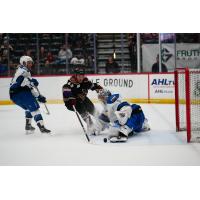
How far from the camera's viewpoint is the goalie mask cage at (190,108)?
3.93 meters

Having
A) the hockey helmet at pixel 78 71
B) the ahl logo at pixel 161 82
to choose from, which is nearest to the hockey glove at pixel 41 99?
the hockey helmet at pixel 78 71

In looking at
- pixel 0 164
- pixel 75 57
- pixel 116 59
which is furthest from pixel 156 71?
pixel 0 164

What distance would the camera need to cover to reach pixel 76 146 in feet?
11.9

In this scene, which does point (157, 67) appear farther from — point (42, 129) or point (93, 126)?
point (42, 129)

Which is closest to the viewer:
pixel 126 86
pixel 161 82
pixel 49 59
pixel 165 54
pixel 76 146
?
pixel 76 146

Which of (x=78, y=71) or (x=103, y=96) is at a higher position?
(x=78, y=71)

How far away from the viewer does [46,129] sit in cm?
389

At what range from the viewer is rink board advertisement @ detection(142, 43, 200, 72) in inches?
167

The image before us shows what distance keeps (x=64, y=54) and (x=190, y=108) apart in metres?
1.26

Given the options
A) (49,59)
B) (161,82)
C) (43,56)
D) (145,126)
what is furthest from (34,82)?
(161,82)

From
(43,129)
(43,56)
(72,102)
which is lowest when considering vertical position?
(43,129)

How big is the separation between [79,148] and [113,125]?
1.42 feet

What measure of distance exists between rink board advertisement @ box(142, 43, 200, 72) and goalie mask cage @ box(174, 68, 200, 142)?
0.18 metres

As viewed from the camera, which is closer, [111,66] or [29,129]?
[29,129]
